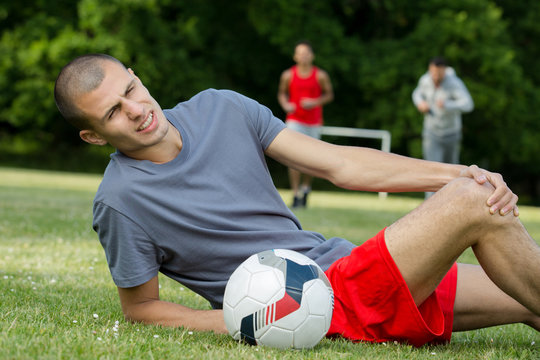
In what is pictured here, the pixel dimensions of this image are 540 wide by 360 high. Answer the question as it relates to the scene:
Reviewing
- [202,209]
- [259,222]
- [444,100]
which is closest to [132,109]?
[202,209]

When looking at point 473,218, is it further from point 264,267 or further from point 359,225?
point 359,225

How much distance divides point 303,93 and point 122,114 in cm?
996

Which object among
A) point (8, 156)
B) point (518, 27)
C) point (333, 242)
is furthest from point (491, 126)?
point (333, 242)

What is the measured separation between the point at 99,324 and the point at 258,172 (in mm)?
1043

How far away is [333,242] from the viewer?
3.49 meters

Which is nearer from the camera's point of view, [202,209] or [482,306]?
[202,209]

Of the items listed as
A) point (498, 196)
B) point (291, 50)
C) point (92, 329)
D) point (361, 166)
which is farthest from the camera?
point (291, 50)

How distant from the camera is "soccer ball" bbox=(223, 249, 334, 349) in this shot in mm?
2879

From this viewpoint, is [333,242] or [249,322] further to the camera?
[333,242]

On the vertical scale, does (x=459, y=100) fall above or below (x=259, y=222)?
below

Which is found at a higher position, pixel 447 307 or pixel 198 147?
pixel 198 147

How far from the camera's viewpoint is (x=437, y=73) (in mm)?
13094

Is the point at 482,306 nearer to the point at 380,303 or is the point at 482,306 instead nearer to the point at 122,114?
the point at 380,303

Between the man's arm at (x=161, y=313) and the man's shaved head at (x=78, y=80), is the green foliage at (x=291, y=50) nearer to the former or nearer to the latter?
the man's shaved head at (x=78, y=80)
